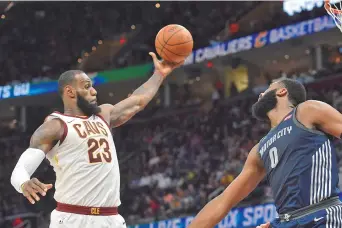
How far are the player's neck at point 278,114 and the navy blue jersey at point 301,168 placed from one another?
0.15 metres

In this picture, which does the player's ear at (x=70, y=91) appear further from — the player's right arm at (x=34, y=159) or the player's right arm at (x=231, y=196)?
the player's right arm at (x=231, y=196)

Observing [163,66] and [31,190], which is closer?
[31,190]

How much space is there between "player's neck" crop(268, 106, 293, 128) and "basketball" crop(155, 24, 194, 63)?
2.67 metres

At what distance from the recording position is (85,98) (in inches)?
261

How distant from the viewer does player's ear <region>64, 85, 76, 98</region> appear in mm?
6633

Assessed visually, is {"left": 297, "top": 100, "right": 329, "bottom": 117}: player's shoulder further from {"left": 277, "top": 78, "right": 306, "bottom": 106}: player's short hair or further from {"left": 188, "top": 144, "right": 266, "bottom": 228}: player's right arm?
{"left": 188, "top": 144, "right": 266, "bottom": 228}: player's right arm

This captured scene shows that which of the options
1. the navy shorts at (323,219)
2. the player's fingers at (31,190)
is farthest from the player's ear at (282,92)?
the player's fingers at (31,190)

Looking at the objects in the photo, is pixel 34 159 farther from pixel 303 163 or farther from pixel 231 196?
pixel 303 163

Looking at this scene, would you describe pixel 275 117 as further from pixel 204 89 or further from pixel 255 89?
pixel 204 89

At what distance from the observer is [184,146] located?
71.7 feet

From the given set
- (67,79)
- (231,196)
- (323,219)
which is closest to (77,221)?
(67,79)

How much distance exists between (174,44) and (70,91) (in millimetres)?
1387

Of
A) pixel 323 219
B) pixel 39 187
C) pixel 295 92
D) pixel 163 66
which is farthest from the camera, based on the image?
pixel 163 66

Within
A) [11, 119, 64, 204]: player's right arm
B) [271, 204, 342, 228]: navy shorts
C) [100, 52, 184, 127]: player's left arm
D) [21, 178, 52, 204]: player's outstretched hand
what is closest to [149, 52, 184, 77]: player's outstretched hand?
[100, 52, 184, 127]: player's left arm
